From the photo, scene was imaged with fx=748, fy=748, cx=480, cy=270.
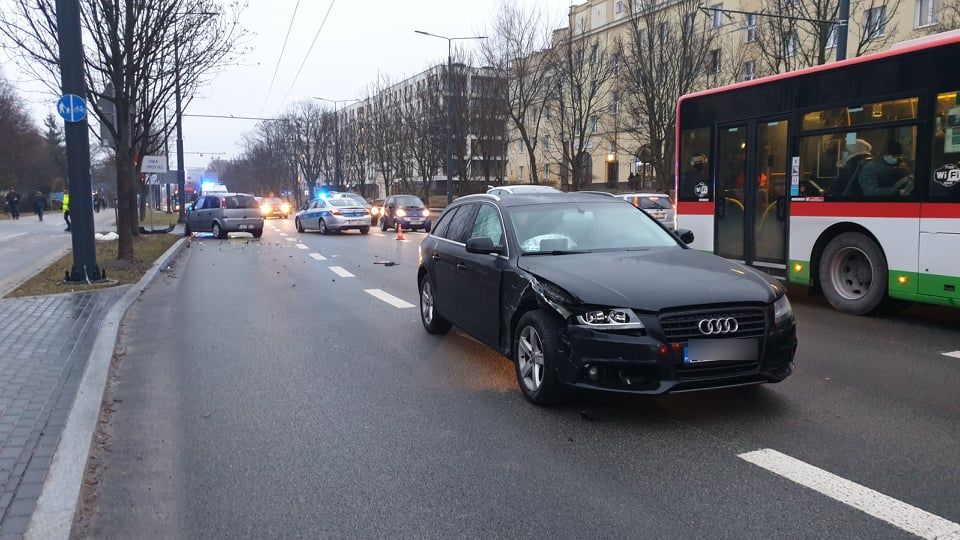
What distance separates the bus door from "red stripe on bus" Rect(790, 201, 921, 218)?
345 millimetres

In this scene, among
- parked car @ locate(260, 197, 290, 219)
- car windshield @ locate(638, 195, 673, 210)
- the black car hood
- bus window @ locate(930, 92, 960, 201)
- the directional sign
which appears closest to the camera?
the black car hood

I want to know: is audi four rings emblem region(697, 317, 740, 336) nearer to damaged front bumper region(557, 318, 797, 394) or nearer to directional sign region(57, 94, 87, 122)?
damaged front bumper region(557, 318, 797, 394)

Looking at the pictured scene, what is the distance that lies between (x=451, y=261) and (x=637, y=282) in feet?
8.71

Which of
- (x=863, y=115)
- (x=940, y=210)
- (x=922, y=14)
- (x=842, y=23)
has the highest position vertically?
(x=922, y=14)

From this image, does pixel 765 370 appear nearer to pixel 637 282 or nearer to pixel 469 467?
pixel 637 282

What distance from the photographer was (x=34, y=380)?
609 centimetres

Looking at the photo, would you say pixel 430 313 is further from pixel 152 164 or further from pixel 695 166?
pixel 152 164

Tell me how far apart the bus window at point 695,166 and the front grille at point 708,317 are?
22.3 ft

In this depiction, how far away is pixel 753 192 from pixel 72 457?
30.2 feet

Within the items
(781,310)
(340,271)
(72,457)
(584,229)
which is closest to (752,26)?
(340,271)

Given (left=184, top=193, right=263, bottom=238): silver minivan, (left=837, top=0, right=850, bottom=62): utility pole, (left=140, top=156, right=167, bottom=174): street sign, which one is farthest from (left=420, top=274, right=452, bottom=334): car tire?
(left=184, top=193, right=263, bottom=238): silver minivan

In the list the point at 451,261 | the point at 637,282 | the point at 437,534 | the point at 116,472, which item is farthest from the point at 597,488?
the point at 451,261

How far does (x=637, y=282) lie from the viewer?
5.17 meters

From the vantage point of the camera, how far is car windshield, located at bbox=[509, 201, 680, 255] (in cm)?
623
